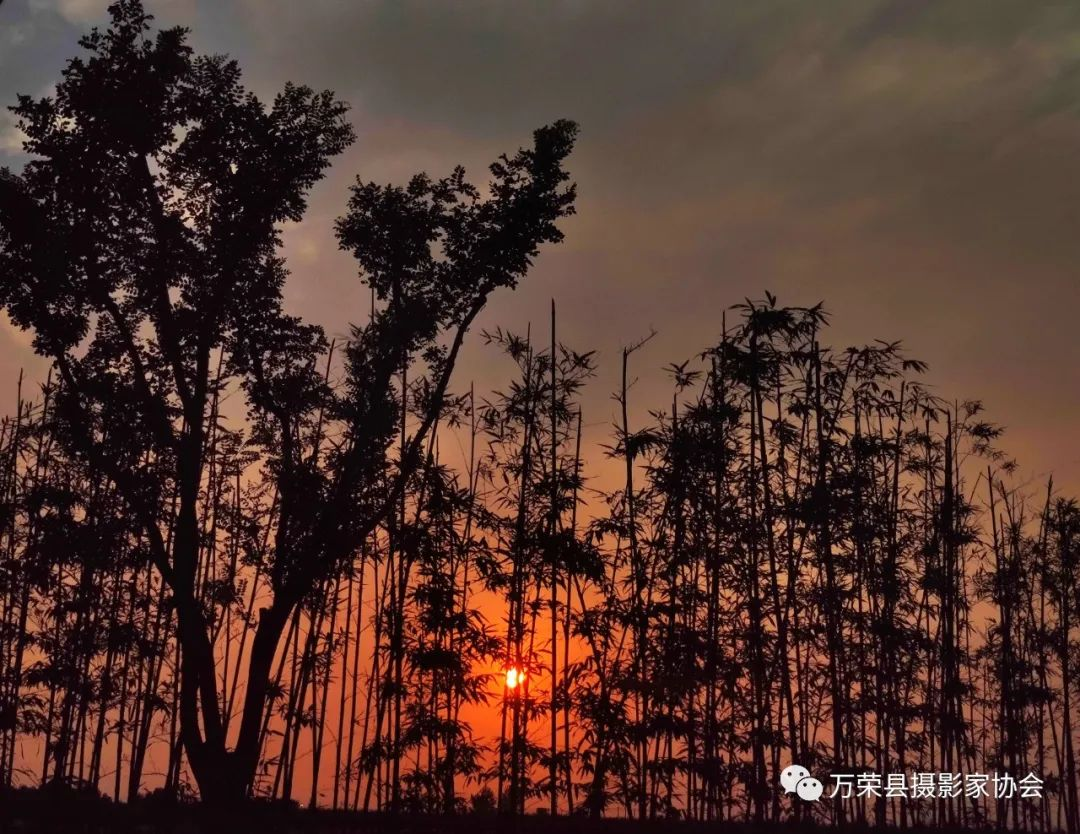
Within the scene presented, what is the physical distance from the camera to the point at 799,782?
9375mm

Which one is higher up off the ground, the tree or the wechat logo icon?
the tree

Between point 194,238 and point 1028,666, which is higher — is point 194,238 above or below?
above

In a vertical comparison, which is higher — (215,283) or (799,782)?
(215,283)

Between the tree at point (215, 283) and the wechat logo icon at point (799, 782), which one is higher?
the tree at point (215, 283)

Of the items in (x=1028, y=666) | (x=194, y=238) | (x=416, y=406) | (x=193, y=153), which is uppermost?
(x=193, y=153)

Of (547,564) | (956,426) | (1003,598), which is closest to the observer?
(547,564)

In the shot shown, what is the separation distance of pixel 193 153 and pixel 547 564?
16.2 ft

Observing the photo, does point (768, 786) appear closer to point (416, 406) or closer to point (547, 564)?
point (547, 564)

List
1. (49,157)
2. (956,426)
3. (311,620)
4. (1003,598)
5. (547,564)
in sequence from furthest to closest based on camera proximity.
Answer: (1003,598) < (956,426) < (311,620) < (547,564) < (49,157)

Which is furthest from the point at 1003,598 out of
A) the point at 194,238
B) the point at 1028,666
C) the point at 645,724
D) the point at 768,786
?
the point at 194,238

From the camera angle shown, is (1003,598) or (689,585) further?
(1003,598)

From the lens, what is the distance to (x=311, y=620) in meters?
10.6

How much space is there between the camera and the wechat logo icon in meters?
9.36

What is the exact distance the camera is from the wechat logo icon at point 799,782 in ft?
30.7
